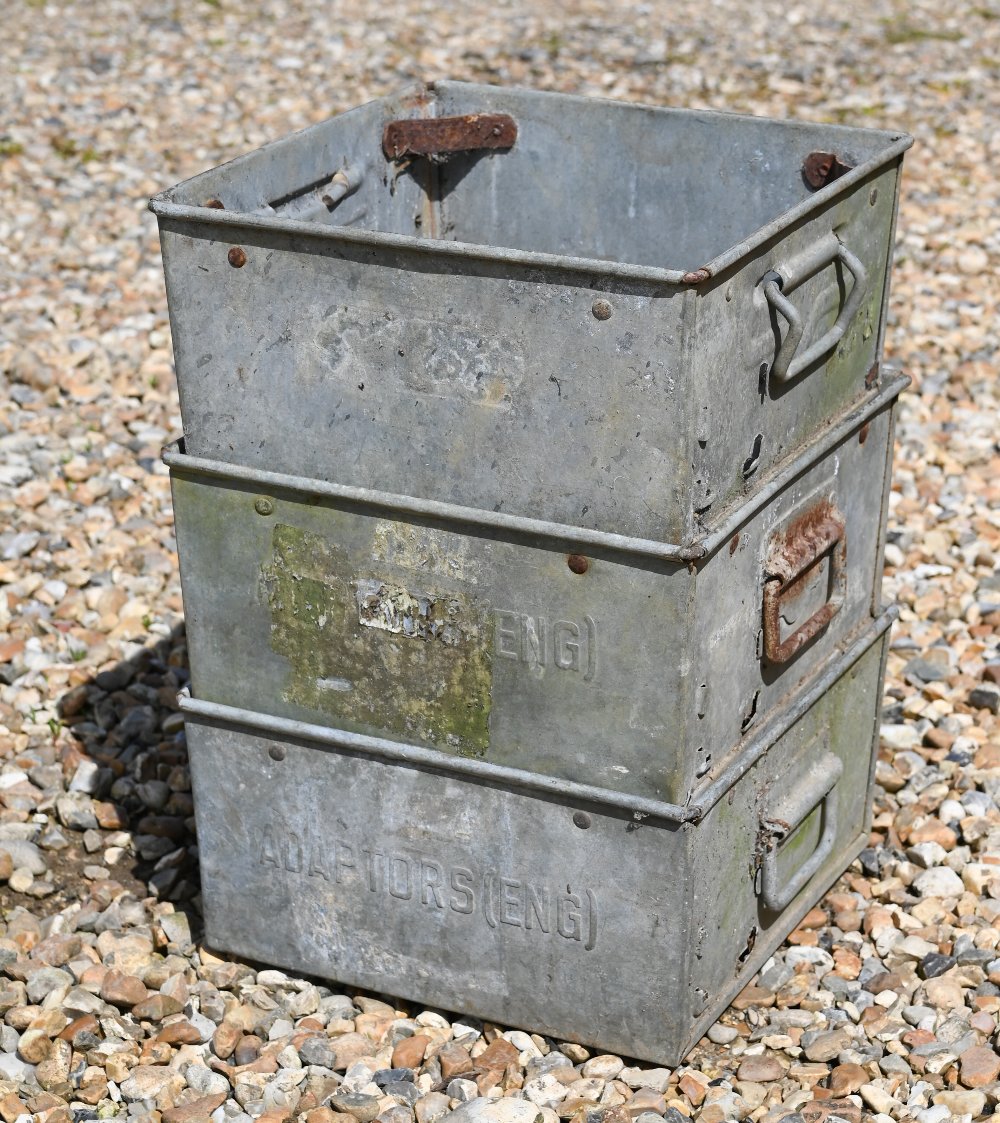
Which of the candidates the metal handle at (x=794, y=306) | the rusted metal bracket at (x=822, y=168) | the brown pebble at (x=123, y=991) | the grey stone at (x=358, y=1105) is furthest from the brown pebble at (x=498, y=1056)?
the rusted metal bracket at (x=822, y=168)

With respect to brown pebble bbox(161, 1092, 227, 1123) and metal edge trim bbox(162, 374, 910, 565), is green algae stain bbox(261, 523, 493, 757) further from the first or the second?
brown pebble bbox(161, 1092, 227, 1123)

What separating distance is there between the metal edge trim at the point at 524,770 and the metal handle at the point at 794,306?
2.02 ft

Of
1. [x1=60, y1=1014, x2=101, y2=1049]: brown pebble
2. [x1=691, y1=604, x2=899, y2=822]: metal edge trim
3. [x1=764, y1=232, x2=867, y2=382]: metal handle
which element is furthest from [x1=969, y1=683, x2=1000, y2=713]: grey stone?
[x1=60, y1=1014, x2=101, y2=1049]: brown pebble

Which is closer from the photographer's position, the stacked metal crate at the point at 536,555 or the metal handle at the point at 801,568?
the stacked metal crate at the point at 536,555

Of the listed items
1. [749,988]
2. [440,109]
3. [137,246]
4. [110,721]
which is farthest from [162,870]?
[137,246]

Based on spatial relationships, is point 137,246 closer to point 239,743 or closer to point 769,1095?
point 239,743

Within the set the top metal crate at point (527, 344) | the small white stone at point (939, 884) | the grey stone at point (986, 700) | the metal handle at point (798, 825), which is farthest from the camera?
the grey stone at point (986, 700)

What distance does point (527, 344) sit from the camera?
2.47 m

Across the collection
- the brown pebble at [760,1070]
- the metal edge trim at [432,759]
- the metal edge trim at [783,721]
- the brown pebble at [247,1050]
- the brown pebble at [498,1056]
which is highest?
the metal edge trim at [432,759]

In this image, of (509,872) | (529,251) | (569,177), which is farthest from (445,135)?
(509,872)

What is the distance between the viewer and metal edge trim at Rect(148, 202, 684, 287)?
7.70ft

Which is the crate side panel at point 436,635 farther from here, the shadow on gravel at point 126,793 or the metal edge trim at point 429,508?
the shadow on gravel at point 126,793

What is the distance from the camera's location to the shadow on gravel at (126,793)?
3.48m

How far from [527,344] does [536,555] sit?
1.06 ft
